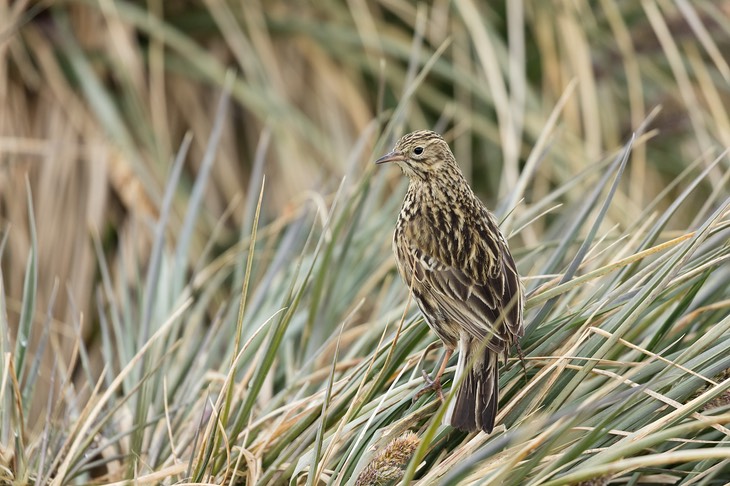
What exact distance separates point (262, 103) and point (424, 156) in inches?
72.6

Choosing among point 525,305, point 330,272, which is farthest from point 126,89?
point 525,305

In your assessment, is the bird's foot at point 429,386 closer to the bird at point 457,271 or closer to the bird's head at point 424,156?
the bird at point 457,271

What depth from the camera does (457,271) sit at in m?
2.92

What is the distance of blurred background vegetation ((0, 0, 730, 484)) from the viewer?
4855 millimetres

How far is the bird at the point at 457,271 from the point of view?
2.52 metres

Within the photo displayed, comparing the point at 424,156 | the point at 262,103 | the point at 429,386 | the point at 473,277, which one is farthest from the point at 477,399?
the point at 262,103

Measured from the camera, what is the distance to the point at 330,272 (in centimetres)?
348

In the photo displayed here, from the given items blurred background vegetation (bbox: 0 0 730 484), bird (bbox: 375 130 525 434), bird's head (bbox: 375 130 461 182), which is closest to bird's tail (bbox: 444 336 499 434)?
bird (bbox: 375 130 525 434)

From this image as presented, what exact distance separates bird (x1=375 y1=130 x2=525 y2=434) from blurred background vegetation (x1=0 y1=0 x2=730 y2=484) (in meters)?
1.19

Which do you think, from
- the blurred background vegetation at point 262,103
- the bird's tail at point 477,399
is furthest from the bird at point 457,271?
the blurred background vegetation at point 262,103

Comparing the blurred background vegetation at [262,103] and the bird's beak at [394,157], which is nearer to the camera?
the bird's beak at [394,157]

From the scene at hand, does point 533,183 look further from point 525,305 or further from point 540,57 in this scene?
point 525,305

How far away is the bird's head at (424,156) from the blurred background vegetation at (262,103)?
3.79ft

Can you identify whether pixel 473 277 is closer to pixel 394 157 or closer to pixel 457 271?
pixel 457 271
